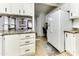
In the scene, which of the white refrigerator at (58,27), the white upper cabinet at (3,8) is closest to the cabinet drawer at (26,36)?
the white refrigerator at (58,27)

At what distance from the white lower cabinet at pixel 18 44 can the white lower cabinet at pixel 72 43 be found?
52 centimetres

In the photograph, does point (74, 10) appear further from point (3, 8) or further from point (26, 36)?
point (3, 8)

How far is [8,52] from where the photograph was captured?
4.96 ft

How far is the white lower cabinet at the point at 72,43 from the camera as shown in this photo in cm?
142

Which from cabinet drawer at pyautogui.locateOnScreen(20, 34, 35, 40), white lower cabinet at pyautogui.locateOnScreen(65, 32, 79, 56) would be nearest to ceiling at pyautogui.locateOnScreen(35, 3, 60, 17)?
cabinet drawer at pyautogui.locateOnScreen(20, 34, 35, 40)

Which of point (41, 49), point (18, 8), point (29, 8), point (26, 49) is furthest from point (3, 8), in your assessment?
point (41, 49)

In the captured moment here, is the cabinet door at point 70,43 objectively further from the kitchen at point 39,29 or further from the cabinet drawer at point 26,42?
the cabinet drawer at point 26,42

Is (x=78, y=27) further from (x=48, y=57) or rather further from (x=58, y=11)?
(x=48, y=57)

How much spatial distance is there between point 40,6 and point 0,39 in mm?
794

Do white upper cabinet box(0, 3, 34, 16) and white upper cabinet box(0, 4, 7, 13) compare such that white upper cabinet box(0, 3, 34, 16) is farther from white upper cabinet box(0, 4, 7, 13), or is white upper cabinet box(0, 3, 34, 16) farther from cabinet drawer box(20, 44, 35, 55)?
cabinet drawer box(20, 44, 35, 55)

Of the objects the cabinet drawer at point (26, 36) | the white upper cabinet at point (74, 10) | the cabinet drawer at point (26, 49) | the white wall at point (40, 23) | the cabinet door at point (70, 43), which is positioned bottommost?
the cabinet drawer at point (26, 49)

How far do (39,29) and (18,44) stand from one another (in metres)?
0.41

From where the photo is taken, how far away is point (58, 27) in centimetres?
150

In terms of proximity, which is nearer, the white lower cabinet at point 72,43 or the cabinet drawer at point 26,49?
the white lower cabinet at point 72,43
